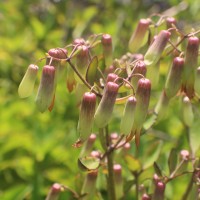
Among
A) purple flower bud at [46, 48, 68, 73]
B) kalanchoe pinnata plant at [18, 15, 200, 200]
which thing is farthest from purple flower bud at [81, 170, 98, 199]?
purple flower bud at [46, 48, 68, 73]

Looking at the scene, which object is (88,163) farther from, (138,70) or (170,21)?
(170,21)

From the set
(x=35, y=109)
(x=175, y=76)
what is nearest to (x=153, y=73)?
(x=175, y=76)

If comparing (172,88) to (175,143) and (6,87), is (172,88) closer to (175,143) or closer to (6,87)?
(175,143)

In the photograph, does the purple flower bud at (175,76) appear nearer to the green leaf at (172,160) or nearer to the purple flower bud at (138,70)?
the purple flower bud at (138,70)

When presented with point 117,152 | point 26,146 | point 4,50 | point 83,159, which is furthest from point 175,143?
point 4,50

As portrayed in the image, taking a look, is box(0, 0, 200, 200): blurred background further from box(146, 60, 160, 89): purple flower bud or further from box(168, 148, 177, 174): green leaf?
box(146, 60, 160, 89): purple flower bud

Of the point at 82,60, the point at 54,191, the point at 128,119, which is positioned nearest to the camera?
the point at 128,119
